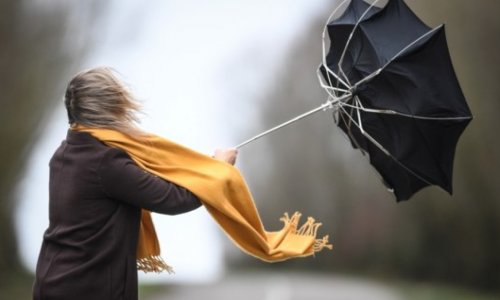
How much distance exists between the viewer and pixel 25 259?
682 inches

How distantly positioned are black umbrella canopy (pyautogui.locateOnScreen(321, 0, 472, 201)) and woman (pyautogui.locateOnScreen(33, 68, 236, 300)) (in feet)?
4.75

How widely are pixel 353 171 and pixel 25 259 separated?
16.6 metres

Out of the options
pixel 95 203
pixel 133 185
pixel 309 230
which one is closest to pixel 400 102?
pixel 309 230

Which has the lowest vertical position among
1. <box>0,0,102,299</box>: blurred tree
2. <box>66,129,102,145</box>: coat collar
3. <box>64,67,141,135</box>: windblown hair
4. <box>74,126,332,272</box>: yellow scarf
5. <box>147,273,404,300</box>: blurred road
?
<box>147,273,404,300</box>: blurred road

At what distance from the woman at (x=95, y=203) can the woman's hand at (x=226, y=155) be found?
0.46m

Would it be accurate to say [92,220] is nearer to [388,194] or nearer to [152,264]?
[152,264]

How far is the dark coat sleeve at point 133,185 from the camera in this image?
11.9 ft

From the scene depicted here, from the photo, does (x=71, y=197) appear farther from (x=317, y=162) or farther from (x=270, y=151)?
(x=270, y=151)

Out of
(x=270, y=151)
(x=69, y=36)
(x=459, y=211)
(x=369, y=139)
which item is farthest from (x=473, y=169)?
(x=270, y=151)

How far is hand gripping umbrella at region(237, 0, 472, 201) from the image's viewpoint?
15.7 feet

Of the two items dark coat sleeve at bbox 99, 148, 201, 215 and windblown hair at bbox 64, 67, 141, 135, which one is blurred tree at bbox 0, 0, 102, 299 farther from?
dark coat sleeve at bbox 99, 148, 201, 215

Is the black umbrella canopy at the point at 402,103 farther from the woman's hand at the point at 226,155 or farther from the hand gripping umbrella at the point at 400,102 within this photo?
the woman's hand at the point at 226,155

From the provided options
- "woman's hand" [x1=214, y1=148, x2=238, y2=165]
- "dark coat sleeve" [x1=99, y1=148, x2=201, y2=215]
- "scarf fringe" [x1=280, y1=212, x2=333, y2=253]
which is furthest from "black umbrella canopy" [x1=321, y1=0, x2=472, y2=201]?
"dark coat sleeve" [x1=99, y1=148, x2=201, y2=215]

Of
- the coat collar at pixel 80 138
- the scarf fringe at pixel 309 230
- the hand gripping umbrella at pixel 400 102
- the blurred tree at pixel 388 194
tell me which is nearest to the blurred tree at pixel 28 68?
the blurred tree at pixel 388 194
